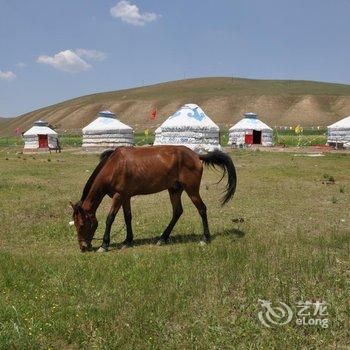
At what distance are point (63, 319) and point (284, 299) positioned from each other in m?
2.72

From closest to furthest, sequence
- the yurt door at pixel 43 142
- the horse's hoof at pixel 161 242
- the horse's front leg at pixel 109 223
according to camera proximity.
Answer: the horse's front leg at pixel 109 223 < the horse's hoof at pixel 161 242 < the yurt door at pixel 43 142

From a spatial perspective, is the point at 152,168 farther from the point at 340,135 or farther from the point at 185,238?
the point at 340,135

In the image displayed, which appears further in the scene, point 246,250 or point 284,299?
point 246,250

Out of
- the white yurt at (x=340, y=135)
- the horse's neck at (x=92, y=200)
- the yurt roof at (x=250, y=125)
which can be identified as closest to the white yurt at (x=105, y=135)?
the yurt roof at (x=250, y=125)

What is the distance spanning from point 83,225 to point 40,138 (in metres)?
40.9

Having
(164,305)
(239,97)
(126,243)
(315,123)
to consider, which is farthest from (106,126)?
(239,97)

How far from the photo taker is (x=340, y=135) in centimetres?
4412

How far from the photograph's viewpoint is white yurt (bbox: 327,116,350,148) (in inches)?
1702

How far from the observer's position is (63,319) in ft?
17.0

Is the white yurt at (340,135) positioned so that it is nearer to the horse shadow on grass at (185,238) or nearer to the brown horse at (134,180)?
the horse shadow on grass at (185,238)

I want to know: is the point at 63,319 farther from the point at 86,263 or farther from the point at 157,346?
the point at 86,263

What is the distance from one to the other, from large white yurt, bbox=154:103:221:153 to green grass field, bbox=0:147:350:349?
2538cm

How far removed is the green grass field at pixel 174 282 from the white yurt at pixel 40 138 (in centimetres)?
3636

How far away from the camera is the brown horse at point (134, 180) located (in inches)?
341
